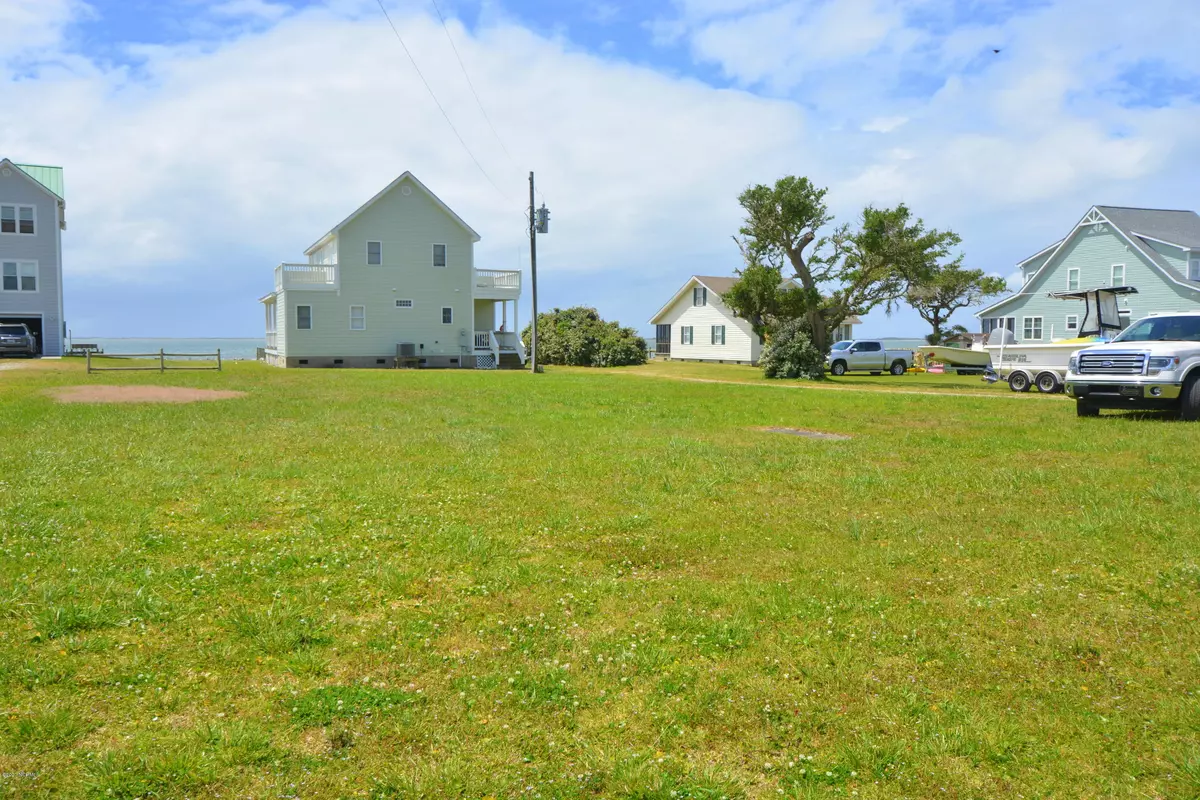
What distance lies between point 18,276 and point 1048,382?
5237 centimetres

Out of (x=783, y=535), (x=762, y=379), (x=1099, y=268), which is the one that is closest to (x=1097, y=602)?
(x=783, y=535)

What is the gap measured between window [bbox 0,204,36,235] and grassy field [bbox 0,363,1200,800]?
146 feet

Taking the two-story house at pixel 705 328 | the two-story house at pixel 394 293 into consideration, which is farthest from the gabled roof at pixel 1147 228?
the two-story house at pixel 394 293

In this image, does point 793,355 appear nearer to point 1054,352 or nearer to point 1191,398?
point 1054,352

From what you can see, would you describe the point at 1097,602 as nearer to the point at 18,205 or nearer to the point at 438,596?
the point at 438,596

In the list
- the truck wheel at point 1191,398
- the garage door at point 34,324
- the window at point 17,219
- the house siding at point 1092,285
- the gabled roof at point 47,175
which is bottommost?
the truck wheel at point 1191,398

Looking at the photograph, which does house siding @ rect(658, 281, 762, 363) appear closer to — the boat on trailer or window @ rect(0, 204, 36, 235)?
the boat on trailer

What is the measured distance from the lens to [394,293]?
44.3 metres

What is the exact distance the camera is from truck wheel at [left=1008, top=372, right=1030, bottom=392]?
27.8 metres

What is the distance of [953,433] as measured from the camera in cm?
1489

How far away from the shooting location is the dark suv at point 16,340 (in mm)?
42844

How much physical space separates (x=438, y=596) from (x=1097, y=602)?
4679 millimetres

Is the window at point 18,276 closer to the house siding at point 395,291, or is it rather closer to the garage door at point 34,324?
the garage door at point 34,324

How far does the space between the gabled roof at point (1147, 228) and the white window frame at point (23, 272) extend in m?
58.2
